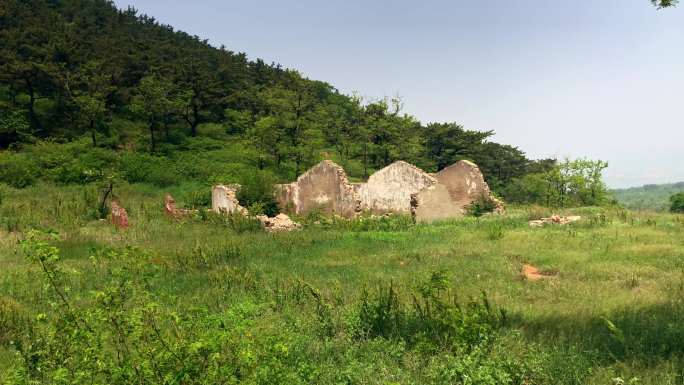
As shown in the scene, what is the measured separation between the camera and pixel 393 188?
21.5 metres

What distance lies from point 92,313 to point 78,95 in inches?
1283

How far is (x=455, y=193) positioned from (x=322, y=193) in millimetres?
6101

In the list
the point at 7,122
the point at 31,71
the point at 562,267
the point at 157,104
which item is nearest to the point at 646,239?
the point at 562,267

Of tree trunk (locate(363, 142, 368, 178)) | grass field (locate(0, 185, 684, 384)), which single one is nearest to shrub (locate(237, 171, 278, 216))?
grass field (locate(0, 185, 684, 384))

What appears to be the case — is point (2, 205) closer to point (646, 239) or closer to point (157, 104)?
point (157, 104)

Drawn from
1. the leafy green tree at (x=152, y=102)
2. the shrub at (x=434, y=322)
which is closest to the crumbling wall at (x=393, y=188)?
the shrub at (x=434, y=322)

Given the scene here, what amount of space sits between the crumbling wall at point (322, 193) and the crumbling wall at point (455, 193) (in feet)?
10.2

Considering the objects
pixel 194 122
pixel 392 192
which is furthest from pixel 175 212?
pixel 194 122

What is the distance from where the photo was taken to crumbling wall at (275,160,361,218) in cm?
2039

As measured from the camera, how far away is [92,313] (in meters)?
3.61

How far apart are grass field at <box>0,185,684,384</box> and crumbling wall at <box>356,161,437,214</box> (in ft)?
25.8

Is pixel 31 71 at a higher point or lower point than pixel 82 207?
higher

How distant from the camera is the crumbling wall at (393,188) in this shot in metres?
21.1

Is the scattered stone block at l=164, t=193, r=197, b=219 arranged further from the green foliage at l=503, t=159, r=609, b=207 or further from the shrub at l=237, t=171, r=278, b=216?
the green foliage at l=503, t=159, r=609, b=207
